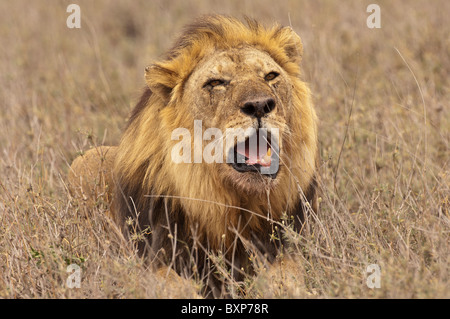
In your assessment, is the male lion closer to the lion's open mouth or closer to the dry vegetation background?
the lion's open mouth

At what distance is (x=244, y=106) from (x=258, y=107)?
0.32 ft

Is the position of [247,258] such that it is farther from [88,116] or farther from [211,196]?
[88,116]

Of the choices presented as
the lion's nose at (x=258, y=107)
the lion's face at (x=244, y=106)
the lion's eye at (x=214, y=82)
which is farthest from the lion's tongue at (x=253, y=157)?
the lion's eye at (x=214, y=82)

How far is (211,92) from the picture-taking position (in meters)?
4.23

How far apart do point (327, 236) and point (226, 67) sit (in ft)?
4.13

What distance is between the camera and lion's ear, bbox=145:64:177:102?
4.35 meters

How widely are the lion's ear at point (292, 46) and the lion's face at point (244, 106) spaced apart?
12.0 inches

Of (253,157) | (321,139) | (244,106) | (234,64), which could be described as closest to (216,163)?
(253,157)

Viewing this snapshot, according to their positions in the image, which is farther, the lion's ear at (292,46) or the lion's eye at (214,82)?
the lion's ear at (292,46)

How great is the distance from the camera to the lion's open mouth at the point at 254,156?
159 inches

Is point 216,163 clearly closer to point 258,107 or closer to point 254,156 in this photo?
point 254,156

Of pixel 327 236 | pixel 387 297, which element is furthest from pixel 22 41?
pixel 387 297

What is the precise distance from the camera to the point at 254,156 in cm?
407

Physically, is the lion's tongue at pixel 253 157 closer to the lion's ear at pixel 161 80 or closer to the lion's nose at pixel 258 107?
the lion's nose at pixel 258 107
